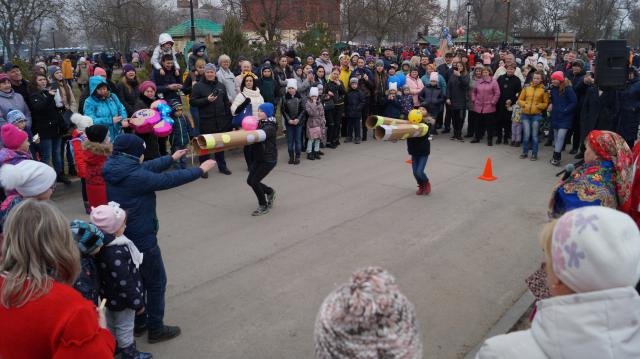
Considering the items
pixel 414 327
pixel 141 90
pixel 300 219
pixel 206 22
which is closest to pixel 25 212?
pixel 414 327

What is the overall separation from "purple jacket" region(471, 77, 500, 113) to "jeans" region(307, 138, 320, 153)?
4.30 meters

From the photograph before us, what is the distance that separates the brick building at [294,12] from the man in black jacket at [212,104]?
31.5 feet

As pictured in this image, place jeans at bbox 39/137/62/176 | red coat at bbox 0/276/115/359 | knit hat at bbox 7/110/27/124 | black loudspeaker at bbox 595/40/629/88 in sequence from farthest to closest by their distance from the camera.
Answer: jeans at bbox 39/137/62/176 < black loudspeaker at bbox 595/40/629/88 < knit hat at bbox 7/110/27/124 < red coat at bbox 0/276/115/359

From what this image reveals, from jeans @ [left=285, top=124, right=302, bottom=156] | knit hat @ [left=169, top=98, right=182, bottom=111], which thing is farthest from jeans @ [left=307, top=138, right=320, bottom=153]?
knit hat @ [left=169, top=98, right=182, bottom=111]

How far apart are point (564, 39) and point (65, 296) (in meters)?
56.8

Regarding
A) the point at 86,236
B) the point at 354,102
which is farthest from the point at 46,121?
the point at 354,102

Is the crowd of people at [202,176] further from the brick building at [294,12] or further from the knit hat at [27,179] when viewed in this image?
the brick building at [294,12]

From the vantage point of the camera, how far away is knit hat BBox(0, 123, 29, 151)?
568 centimetres

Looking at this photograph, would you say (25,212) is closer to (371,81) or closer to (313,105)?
(313,105)

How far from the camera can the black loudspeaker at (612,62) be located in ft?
26.0

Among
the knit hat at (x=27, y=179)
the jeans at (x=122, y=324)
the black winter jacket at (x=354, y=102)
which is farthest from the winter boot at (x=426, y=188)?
the knit hat at (x=27, y=179)

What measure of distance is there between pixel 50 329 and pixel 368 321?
1306mm

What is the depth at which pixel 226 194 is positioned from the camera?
8.82 metres

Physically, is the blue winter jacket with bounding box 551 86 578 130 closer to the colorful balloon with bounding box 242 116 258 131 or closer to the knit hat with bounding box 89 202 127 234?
the colorful balloon with bounding box 242 116 258 131
